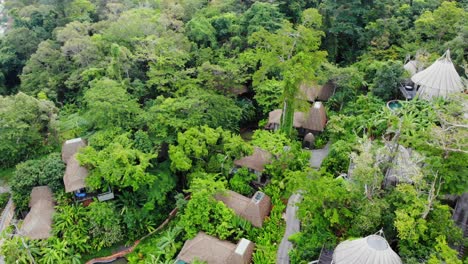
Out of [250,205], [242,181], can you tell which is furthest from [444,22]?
[250,205]

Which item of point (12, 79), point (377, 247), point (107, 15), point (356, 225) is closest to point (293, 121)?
point (356, 225)

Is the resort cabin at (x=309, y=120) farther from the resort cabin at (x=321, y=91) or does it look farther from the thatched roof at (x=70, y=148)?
the thatched roof at (x=70, y=148)

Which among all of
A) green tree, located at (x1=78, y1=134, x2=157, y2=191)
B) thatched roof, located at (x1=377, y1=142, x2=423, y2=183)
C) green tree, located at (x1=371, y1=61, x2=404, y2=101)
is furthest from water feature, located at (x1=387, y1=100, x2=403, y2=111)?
green tree, located at (x1=78, y1=134, x2=157, y2=191)

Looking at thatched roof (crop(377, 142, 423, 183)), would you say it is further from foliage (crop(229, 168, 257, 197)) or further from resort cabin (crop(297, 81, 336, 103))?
resort cabin (crop(297, 81, 336, 103))

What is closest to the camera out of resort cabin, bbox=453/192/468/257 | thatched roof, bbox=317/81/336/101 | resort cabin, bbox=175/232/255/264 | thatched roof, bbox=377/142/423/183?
thatched roof, bbox=377/142/423/183

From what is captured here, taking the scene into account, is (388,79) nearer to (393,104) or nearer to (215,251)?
(393,104)

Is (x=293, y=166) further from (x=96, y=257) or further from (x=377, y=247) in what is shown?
(x=96, y=257)

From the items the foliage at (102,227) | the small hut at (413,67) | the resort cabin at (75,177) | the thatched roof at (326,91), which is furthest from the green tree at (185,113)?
the small hut at (413,67)
